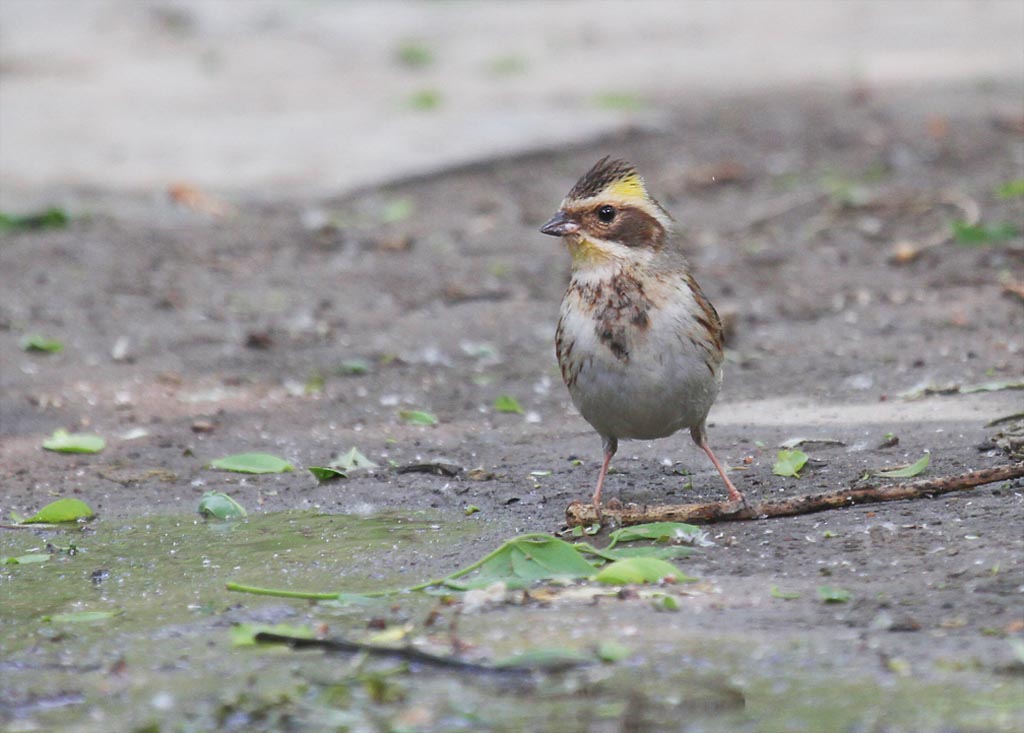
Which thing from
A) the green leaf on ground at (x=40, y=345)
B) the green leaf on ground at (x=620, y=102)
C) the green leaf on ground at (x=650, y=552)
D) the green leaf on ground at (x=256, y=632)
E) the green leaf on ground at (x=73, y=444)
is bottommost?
the green leaf on ground at (x=73, y=444)

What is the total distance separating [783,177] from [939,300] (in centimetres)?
320

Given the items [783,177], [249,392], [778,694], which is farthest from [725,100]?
[778,694]

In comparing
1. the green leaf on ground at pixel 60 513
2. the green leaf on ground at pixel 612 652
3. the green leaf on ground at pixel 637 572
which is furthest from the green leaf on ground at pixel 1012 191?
the green leaf on ground at pixel 612 652

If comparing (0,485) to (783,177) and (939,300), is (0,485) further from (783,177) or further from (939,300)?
(783,177)

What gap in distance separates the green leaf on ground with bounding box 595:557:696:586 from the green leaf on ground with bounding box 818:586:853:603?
401 millimetres

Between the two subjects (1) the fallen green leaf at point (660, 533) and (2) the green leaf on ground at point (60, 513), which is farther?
(2) the green leaf on ground at point (60, 513)

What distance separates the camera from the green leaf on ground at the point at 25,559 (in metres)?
4.91

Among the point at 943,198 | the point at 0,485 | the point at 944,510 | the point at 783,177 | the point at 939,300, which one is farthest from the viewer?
the point at 783,177

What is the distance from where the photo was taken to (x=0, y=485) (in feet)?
19.2

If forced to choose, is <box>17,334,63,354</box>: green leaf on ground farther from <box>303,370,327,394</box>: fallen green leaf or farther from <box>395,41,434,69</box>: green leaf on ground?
<box>395,41,434,69</box>: green leaf on ground

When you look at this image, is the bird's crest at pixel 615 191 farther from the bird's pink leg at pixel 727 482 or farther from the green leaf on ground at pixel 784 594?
the green leaf on ground at pixel 784 594

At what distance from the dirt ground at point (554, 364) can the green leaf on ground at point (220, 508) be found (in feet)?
0.42

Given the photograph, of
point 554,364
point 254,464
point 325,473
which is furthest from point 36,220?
point 325,473

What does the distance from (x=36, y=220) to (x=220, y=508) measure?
500 centimetres
